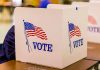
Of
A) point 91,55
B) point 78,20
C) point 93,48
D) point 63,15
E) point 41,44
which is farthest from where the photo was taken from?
point 93,48

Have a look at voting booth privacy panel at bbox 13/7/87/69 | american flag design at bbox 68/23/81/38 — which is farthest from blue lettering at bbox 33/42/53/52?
american flag design at bbox 68/23/81/38

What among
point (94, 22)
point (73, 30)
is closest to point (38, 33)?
point (73, 30)

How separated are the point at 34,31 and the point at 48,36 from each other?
0.39ft

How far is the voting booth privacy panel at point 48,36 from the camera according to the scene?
5.49 feet

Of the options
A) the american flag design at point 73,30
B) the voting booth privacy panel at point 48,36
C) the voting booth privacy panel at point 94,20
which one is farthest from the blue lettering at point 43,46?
the voting booth privacy panel at point 94,20

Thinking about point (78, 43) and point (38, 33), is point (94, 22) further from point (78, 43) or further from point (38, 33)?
point (38, 33)

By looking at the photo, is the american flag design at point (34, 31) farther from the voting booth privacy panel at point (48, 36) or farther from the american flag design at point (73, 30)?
the american flag design at point (73, 30)

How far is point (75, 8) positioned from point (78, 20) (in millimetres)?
118

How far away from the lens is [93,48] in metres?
2.29

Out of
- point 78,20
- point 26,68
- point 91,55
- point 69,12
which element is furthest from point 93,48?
point 26,68

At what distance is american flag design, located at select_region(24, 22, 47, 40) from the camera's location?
1.74 m

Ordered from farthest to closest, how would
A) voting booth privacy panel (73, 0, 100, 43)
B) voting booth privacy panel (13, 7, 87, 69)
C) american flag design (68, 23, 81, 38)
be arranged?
voting booth privacy panel (73, 0, 100, 43), american flag design (68, 23, 81, 38), voting booth privacy panel (13, 7, 87, 69)

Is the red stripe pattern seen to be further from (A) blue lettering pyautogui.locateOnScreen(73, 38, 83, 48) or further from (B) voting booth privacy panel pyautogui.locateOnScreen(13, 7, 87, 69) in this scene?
(A) blue lettering pyautogui.locateOnScreen(73, 38, 83, 48)

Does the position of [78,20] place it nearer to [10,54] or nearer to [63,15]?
[63,15]
